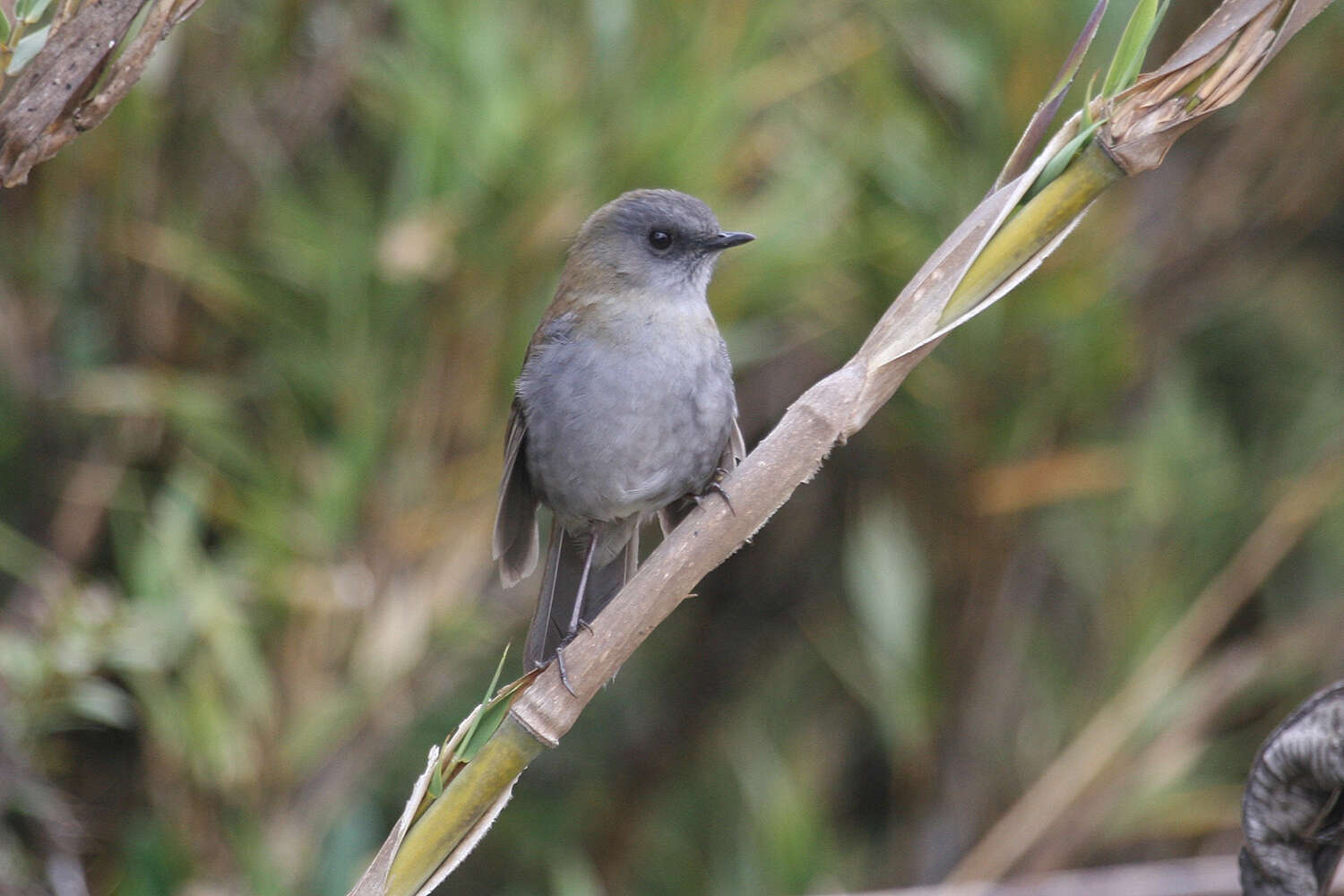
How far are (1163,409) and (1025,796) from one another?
4.12 feet

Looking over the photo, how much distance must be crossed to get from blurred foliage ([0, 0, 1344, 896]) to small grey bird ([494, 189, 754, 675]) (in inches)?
19.2

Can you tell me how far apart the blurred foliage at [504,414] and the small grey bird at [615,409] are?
1.60 feet

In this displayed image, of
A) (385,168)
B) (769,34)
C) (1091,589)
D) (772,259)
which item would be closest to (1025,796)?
(1091,589)

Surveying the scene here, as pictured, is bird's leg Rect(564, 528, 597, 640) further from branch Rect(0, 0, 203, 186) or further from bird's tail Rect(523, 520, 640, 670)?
branch Rect(0, 0, 203, 186)

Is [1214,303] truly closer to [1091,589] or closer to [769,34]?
[1091,589]

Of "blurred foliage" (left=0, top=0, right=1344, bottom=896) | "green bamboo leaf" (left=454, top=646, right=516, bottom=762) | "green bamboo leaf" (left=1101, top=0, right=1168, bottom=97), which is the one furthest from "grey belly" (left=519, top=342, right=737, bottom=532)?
"green bamboo leaf" (left=1101, top=0, right=1168, bottom=97)

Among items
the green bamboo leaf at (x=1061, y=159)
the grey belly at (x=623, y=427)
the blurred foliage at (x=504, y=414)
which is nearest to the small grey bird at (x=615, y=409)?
the grey belly at (x=623, y=427)

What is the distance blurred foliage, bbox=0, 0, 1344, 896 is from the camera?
344 centimetres

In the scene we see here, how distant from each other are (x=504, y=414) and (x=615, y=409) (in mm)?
781

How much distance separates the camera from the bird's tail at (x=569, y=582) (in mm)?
2895

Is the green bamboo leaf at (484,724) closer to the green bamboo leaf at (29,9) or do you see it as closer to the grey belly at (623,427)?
the green bamboo leaf at (29,9)

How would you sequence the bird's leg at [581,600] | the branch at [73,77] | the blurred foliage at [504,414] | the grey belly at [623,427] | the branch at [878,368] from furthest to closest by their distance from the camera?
the blurred foliage at [504,414]
the grey belly at [623,427]
the bird's leg at [581,600]
the branch at [73,77]
the branch at [878,368]

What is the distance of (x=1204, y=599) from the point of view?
3.98m

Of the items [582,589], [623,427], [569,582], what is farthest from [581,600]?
[623,427]
